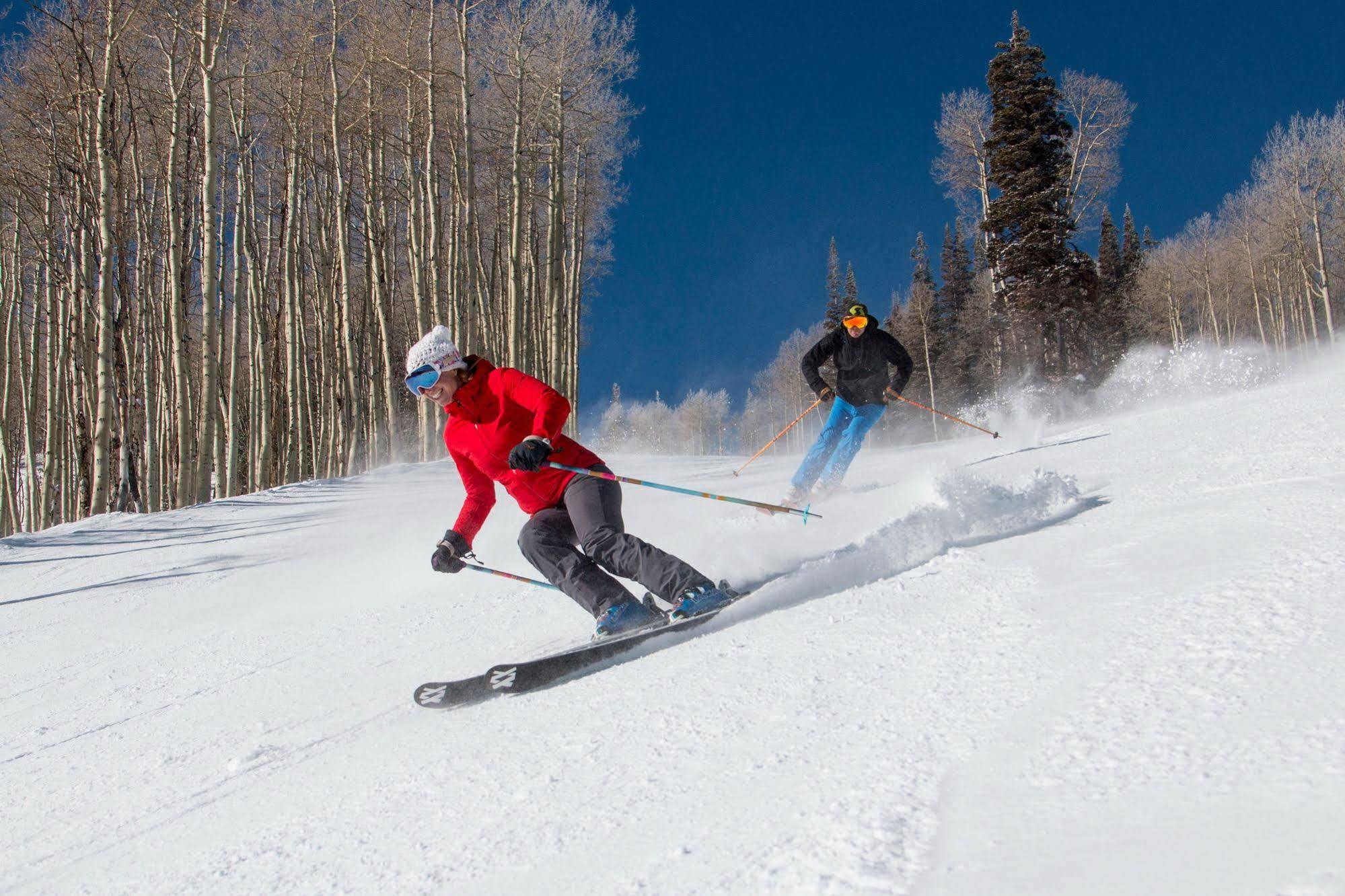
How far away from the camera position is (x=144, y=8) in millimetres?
11938

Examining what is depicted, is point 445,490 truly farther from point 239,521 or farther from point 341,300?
point 341,300

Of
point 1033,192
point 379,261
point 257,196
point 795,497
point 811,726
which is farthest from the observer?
point 1033,192

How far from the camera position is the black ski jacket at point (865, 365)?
6918 mm

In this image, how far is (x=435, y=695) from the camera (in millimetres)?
Result: 2926

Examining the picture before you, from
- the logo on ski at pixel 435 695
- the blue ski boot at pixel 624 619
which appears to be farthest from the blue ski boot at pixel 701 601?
the logo on ski at pixel 435 695

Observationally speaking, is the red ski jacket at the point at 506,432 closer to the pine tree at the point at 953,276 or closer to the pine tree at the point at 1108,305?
the pine tree at the point at 1108,305

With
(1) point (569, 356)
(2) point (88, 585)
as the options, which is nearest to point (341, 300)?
(1) point (569, 356)

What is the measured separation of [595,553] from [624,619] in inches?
13.2

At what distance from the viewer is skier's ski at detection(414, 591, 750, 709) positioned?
2906mm

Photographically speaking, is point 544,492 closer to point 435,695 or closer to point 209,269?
point 435,695

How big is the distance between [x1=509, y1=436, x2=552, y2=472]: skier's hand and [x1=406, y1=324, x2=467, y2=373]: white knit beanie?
25.6 inches

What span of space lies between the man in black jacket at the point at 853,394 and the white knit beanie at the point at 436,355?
383 cm

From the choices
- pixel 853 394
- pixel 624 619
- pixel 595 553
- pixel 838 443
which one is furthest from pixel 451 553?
pixel 853 394

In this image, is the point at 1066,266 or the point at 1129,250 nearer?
the point at 1066,266
